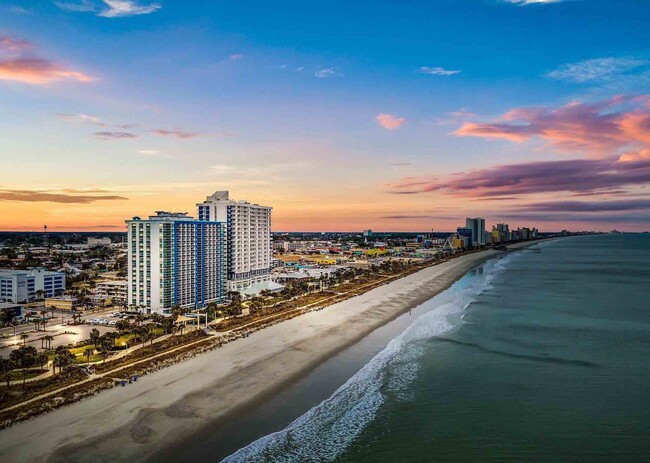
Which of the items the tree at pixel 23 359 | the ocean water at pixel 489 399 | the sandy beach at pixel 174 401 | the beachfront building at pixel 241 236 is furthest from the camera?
the beachfront building at pixel 241 236

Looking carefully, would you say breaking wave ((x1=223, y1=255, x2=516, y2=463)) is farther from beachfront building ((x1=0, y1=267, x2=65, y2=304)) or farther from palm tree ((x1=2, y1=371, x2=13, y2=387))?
beachfront building ((x1=0, y1=267, x2=65, y2=304))

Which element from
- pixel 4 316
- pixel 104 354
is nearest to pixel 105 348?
pixel 104 354

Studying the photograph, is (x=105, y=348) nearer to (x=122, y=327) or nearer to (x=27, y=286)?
(x=122, y=327)

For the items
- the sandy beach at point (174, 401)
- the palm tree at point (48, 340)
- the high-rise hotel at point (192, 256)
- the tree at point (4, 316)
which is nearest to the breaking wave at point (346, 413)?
the sandy beach at point (174, 401)

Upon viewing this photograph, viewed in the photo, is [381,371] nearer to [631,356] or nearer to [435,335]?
[435,335]

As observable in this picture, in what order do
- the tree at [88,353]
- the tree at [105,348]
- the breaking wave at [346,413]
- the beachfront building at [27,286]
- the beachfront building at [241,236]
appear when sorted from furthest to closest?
1. the beachfront building at [241,236]
2. the beachfront building at [27,286]
3. the tree at [88,353]
4. the tree at [105,348]
5. the breaking wave at [346,413]

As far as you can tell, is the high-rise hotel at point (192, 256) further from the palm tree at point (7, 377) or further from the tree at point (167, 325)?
the palm tree at point (7, 377)
